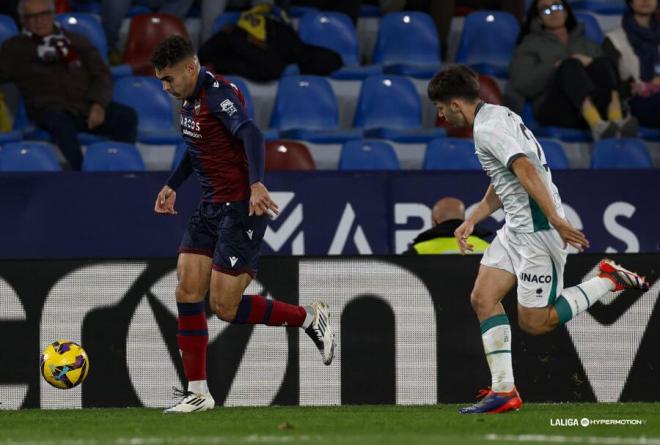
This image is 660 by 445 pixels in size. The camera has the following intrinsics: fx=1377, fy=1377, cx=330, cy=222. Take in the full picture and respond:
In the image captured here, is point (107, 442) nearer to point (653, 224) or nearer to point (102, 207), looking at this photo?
point (102, 207)

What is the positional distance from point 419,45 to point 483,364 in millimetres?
5020

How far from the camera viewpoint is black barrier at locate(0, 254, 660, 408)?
809 cm

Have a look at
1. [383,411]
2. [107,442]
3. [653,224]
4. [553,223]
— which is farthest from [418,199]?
[107,442]

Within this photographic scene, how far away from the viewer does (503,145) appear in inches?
258

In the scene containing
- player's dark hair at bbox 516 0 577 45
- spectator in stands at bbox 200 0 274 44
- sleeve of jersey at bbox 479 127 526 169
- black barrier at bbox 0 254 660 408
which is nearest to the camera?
sleeve of jersey at bbox 479 127 526 169

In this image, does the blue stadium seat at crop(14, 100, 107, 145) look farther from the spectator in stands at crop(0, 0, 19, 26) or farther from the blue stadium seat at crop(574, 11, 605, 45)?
the blue stadium seat at crop(574, 11, 605, 45)

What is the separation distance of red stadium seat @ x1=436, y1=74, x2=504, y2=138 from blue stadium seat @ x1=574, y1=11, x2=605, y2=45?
4.22ft

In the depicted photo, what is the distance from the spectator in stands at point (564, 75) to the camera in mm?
11484

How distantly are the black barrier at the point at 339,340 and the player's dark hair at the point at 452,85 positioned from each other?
1.71 meters

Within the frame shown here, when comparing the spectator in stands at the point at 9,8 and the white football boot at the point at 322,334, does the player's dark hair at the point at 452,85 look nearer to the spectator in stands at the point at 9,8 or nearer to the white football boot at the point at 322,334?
the white football boot at the point at 322,334

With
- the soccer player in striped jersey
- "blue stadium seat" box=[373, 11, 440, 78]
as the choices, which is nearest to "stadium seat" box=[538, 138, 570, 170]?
"blue stadium seat" box=[373, 11, 440, 78]

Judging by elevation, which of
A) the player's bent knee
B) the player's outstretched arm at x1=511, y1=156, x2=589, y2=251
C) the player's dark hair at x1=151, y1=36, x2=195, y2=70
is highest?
the player's dark hair at x1=151, y1=36, x2=195, y2=70

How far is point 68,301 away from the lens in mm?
8148

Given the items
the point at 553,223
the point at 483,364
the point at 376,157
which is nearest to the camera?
the point at 553,223
